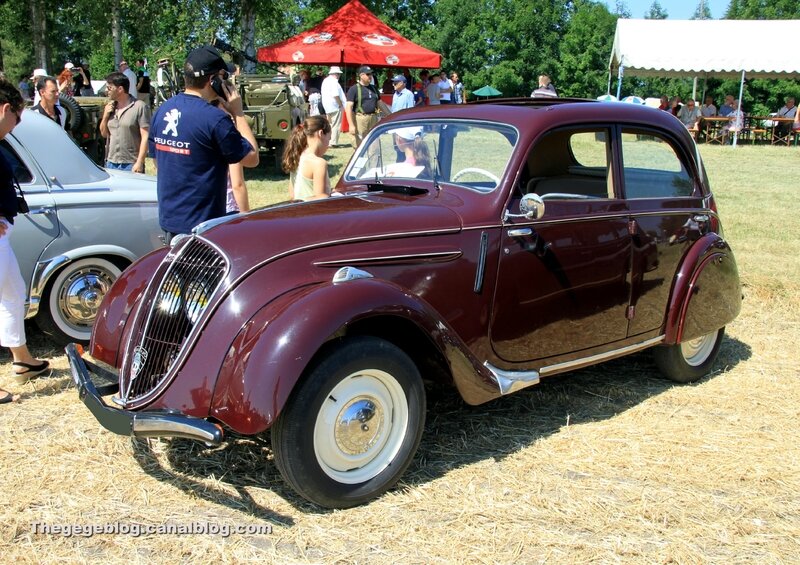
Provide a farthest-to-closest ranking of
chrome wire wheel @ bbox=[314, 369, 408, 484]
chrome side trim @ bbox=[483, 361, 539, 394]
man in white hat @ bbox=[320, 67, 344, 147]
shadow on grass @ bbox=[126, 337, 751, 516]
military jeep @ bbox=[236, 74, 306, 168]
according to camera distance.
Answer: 1. man in white hat @ bbox=[320, 67, 344, 147]
2. military jeep @ bbox=[236, 74, 306, 168]
3. chrome side trim @ bbox=[483, 361, 539, 394]
4. shadow on grass @ bbox=[126, 337, 751, 516]
5. chrome wire wheel @ bbox=[314, 369, 408, 484]

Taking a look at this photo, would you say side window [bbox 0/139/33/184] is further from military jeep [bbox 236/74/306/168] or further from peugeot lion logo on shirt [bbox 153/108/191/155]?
military jeep [bbox 236/74/306/168]

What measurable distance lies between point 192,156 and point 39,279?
1.45 m

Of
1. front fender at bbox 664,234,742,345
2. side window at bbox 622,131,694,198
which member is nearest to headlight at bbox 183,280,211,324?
side window at bbox 622,131,694,198

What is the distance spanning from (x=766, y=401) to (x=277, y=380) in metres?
3.23

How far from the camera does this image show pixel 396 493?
3.31 m

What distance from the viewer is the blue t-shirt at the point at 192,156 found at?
4.20 metres

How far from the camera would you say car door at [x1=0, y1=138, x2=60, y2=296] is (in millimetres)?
4754

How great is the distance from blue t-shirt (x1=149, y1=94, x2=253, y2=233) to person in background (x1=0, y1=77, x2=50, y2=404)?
77 centimetres

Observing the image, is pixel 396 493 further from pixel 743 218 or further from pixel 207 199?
pixel 743 218

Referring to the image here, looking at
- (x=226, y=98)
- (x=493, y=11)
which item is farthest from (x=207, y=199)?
(x=493, y=11)

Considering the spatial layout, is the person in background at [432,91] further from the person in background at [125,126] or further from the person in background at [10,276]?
the person in background at [10,276]

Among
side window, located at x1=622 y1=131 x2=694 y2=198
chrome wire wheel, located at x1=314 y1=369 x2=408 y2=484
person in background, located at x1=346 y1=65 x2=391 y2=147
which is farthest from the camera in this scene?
person in background, located at x1=346 y1=65 x2=391 y2=147

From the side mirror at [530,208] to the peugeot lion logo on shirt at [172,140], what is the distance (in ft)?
6.30

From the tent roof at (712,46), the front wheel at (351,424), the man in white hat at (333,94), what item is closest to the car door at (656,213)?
the front wheel at (351,424)
